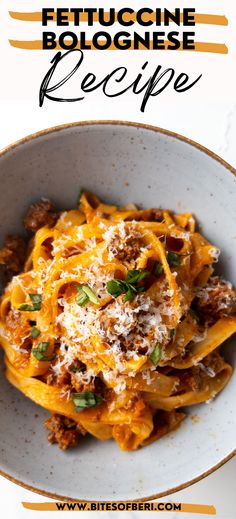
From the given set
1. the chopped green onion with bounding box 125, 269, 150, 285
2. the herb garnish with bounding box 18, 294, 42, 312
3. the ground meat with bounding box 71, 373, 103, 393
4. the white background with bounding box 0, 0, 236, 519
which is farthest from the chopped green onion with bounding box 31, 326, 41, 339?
the white background with bounding box 0, 0, 236, 519

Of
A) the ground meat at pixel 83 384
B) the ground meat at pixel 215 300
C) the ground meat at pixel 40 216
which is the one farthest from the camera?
the ground meat at pixel 40 216

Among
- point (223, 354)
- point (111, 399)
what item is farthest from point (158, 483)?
point (223, 354)

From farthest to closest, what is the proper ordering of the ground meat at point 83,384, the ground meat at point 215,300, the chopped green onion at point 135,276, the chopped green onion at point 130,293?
the ground meat at point 215,300 → the ground meat at point 83,384 → the chopped green onion at point 135,276 → the chopped green onion at point 130,293

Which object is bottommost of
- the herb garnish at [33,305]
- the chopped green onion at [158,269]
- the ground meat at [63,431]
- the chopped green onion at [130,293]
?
the ground meat at [63,431]

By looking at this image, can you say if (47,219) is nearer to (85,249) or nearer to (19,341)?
(85,249)

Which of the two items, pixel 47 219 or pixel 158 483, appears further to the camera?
pixel 47 219

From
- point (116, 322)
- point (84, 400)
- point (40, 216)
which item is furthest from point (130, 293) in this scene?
point (40, 216)

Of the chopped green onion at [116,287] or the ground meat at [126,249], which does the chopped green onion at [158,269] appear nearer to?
the ground meat at [126,249]

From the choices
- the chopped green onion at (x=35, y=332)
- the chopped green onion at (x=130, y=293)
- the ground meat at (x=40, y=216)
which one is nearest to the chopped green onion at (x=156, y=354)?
the chopped green onion at (x=130, y=293)
